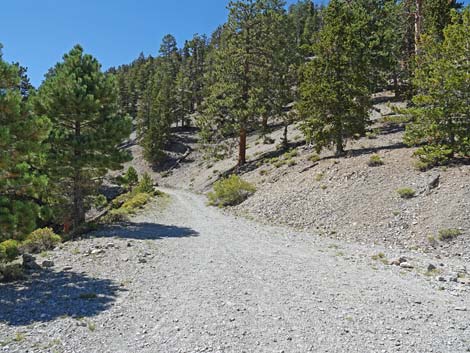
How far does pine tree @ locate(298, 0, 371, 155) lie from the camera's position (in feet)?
72.1

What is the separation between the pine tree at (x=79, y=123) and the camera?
1614 centimetres

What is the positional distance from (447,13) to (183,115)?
49.7 m

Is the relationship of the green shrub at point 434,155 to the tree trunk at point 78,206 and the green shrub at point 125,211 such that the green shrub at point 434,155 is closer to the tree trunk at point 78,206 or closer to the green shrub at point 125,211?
the green shrub at point 125,211

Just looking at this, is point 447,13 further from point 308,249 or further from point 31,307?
point 31,307

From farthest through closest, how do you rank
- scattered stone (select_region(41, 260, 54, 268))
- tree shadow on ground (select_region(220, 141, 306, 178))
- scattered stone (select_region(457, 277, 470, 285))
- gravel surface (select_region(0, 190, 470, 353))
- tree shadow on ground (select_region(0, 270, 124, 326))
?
1. tree shadow on ground (select_region(220, 141, 306, 178))
2. scattered stone (select_region(41, 260, 54, 268))
3. scattered stone (select_region(457, 277, 470, 285))
4. tree shadow on ground (select_region(0, 270, 124, 326))
5. gravel surface (select_region(0, 190, 470, 353))

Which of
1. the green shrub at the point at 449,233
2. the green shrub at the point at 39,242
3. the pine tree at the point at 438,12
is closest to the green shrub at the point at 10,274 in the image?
the green shrub at the point at 39,242

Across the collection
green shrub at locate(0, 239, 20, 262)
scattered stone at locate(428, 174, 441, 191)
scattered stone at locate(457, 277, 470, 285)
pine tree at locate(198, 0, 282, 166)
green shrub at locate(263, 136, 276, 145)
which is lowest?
scattered stone at locate(457, 277, 470, 285)

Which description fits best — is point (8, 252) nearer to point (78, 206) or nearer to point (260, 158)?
point (78, 206)

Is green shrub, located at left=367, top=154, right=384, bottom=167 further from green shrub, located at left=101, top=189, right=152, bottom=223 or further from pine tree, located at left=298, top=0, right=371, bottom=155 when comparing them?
green shrub, located at left=101, top=189, right=152, bottom=223

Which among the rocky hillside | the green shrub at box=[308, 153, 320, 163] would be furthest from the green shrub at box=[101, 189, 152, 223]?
the green shrub at box=[308, 153, 320, 163]

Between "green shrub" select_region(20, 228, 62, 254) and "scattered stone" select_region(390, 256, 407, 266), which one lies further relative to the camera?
"green shrub" select_region(20, 228, 62, 254)

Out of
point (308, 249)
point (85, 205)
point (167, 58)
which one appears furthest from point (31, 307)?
point (167, 58)

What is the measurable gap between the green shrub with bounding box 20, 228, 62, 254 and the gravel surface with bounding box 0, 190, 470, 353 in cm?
79

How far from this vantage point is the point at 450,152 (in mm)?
16156
